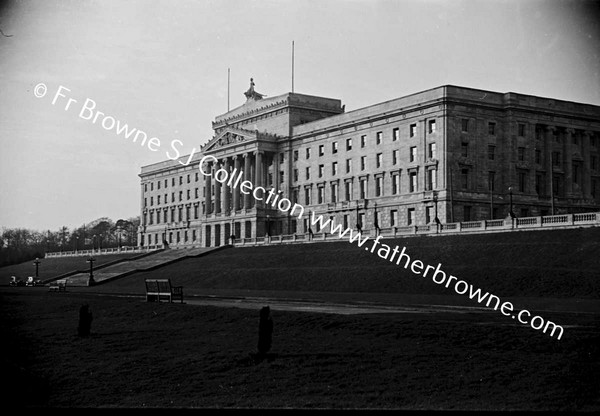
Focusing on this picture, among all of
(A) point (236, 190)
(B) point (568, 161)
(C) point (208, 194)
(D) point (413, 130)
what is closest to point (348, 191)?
(D) point (413, 130)

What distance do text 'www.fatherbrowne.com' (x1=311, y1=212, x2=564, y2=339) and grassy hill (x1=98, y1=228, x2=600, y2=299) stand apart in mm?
645

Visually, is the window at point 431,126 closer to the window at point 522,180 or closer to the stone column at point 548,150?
the window at point 522,180

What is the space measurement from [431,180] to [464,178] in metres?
3.32

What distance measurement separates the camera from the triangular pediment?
4314 inches

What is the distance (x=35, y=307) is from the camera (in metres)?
36.5

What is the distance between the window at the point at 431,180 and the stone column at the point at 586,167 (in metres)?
A: 17.5

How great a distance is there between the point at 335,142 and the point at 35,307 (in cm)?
6516

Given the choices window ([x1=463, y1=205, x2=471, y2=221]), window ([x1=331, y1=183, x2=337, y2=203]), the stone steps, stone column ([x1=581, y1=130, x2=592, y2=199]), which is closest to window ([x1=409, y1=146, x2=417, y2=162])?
window ([x1=463, y1=205, x2=471, y2=221])

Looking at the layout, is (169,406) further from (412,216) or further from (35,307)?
(412,216)

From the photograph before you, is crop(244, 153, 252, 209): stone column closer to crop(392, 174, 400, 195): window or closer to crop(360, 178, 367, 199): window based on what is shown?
crop(360, 178, 367, 199): window

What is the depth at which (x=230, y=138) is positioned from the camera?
374ft

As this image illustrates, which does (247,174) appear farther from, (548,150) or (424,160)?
(548,150)

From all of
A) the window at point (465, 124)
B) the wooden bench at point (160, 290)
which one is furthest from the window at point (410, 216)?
the wooden bench at point (160, 290)

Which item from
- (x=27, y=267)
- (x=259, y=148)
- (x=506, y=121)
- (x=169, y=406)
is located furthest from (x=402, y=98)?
(x=169, y=406)
